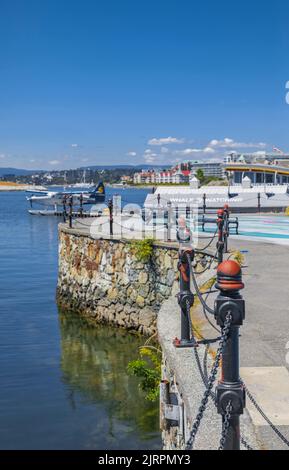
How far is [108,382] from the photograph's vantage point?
11.7 m

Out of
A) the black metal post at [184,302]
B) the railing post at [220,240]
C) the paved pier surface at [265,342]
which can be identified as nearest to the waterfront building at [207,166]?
the railing post at [220,240]

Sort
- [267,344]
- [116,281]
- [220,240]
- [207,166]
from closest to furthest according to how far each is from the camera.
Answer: [267,344]
[220,240]
[116,281]
[207,166]

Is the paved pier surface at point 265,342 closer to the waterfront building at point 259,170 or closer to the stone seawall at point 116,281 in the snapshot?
the stone seawall at point 116,281

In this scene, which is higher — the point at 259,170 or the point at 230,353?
the point at 259,170

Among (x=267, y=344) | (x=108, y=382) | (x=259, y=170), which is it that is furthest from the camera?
(x=259, y=170)

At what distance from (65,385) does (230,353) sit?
339 inches

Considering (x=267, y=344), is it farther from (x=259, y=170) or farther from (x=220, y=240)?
(x=259, y=170)

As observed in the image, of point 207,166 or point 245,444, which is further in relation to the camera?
point 207,166

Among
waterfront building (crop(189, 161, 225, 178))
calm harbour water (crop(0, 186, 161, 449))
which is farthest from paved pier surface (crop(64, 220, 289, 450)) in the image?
waterfront building (crop(189, 161, 225, 178))

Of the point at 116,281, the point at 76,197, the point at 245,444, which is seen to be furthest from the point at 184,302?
the point at 76,197

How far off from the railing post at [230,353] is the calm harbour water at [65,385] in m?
5.47

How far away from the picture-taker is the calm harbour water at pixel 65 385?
9.14 metres

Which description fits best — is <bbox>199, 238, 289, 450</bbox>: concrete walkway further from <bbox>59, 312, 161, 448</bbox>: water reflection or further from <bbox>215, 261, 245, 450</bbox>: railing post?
<bbox>59, 312, 161, 448</bbox>: water reflection

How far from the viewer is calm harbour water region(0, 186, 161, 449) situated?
30.0 feet
